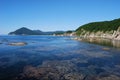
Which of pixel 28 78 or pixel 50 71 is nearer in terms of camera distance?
pixel 28 78

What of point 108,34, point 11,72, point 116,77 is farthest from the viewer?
point 108,34

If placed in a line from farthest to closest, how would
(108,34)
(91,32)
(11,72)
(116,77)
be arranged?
(91,32), (108,34), (11,72), (116,77)

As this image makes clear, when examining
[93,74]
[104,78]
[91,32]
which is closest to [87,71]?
[93,74]

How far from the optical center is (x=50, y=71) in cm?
2889

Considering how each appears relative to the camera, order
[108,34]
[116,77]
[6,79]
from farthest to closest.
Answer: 1. [108,34]
2. [116,77]
3. [6,79]

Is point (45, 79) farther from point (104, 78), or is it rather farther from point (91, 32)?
point (91, 32)

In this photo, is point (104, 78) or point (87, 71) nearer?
point (104, 78)

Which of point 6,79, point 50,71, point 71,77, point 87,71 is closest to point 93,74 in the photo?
point 87,71

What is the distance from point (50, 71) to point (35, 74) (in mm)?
3037

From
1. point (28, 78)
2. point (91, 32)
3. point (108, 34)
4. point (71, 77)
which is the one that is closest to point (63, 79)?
point (71, 77)

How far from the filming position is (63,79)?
2427cm

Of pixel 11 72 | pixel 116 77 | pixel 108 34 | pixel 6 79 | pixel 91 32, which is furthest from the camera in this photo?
pixel 91 32

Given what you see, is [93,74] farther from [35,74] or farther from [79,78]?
[35,74]

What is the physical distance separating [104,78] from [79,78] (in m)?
3.69
